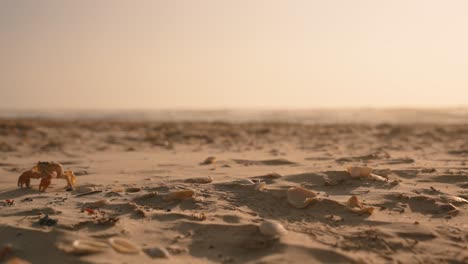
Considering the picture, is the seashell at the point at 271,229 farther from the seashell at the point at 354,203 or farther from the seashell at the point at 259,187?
the seashell at the point at 259,187

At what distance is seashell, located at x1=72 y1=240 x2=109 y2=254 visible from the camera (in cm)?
255

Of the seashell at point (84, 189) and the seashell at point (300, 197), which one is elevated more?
the seashell at point (300, 197)

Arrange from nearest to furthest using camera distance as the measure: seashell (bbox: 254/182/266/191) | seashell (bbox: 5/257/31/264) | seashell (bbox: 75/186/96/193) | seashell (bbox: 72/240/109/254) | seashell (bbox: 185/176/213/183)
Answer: seashell (bbox: 5/257/31/264) → seashell (bbox: 72/240/109/254) → seashell (bbox: 254/182/266/191) → seashell (bbox: 75/186/96/193) → seashell (bbox: 185/176/213/183)

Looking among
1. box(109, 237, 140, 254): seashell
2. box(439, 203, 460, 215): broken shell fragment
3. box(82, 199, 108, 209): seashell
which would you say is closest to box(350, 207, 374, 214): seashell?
box(439, 203, 460, 215): broken shell fragment

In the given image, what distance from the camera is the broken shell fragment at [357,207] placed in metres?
3.31

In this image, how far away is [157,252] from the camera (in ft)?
8.48

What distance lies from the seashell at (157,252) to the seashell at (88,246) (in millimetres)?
261

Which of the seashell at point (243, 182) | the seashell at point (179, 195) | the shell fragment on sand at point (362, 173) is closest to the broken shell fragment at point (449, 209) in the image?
the shell fragment on sand at point (362, 173)

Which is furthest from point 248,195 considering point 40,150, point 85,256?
point 40,150

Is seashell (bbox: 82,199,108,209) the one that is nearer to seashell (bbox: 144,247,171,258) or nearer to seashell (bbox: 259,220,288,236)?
Result: seashell (bbox: 144,247,171,258)

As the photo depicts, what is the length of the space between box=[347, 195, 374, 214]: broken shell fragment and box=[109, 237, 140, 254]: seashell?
5.45 ft

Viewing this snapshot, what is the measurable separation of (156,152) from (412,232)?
5.63 meters

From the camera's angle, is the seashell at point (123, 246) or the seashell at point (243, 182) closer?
the seashell at point (123, 246)

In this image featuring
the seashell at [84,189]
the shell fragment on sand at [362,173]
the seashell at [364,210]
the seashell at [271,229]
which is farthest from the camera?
the shell fragment on sand at [362,173]
